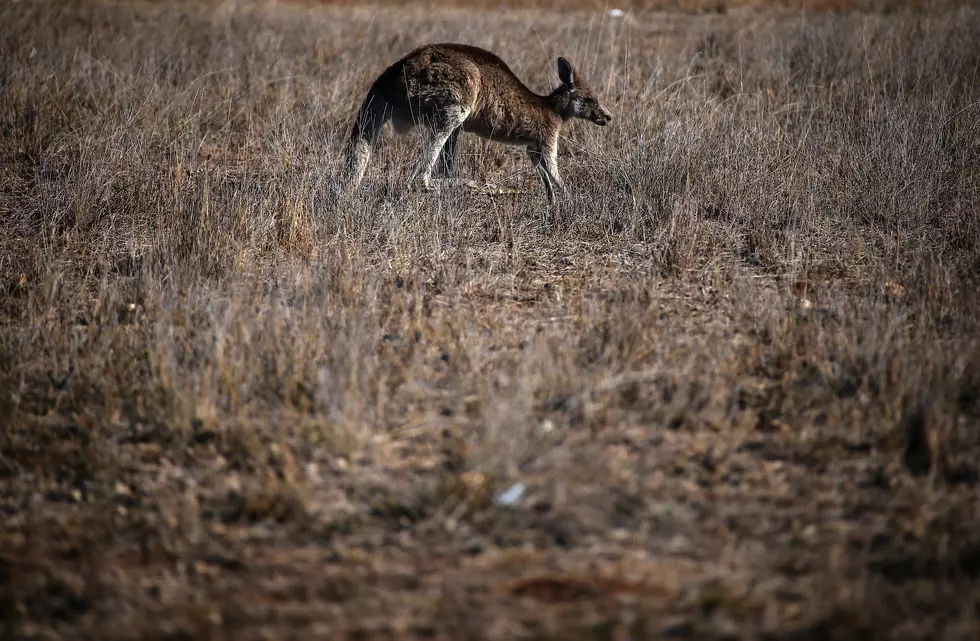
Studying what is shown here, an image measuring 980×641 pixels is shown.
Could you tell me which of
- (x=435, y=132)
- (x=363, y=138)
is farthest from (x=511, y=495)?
(x=435, y=132)

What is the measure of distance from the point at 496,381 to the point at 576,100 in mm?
3945

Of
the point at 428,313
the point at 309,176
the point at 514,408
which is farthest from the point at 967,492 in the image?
the point at 309,176

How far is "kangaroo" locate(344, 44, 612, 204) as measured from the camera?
21.7 ft

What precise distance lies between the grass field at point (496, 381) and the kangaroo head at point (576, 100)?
0.21 meters

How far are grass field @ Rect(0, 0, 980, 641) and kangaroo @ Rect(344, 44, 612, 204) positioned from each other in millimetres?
256

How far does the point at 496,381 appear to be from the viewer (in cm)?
393

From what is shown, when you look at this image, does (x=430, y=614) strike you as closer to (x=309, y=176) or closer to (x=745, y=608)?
(x=745, y=608)

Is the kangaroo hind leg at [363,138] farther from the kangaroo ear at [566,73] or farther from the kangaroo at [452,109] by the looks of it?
the kangaroo ear at [566,73]

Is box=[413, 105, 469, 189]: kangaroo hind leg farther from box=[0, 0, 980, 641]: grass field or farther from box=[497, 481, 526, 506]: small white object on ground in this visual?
box=[497, 481, 526, 506]: small white object on ground

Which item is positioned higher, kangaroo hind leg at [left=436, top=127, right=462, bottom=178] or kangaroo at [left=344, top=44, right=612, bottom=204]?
kangaroo at [left=344, top=44, right=612, bottom=204]

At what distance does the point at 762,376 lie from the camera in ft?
13.3

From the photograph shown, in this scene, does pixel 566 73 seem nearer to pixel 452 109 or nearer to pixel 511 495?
pixel 452 109

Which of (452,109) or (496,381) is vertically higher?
(452,109)

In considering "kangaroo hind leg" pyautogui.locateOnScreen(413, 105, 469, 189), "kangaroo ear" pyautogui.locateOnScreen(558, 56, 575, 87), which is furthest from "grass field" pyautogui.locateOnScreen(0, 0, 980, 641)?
"kangaroo ear" pyautogui.locateOnScreen(558, 56, 575, 87)
